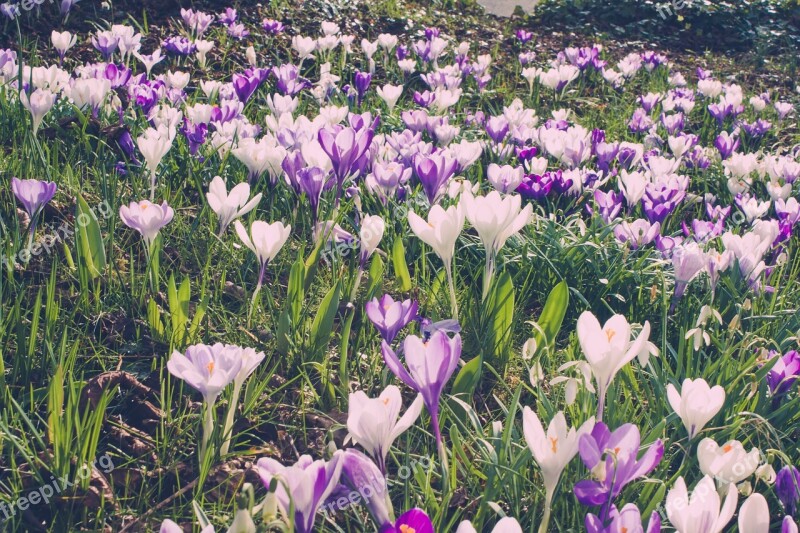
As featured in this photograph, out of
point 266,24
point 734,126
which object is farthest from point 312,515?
point 266,24

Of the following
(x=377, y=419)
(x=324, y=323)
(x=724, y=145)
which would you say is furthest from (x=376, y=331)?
(x=724, y=145)

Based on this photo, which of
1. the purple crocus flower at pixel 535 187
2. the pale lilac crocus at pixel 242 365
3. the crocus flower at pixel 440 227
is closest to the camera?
the pale lilac crocus at pixel 242 365

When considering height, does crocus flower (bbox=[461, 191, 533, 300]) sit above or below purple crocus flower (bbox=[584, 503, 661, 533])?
above

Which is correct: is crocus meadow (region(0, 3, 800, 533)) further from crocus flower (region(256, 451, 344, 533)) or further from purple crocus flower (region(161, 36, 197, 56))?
purple crocus flower (region(161, 36, 197, 56))

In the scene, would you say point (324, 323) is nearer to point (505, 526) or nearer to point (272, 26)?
point (505, 526)

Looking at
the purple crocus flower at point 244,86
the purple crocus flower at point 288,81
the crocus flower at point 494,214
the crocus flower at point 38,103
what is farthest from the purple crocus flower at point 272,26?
the crocus flower at point 494,214

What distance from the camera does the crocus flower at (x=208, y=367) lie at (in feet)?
4.38

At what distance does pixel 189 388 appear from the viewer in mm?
1749

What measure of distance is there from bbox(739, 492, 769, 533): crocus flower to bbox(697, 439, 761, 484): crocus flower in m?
0.22

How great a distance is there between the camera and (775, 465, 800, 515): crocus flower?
1.32 metres

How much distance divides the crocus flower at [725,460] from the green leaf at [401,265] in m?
1.03

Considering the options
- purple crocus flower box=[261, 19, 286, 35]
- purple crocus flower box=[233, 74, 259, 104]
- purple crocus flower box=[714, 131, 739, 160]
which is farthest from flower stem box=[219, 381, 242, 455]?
purple crocus flower box=[261, 19, 286, 35]

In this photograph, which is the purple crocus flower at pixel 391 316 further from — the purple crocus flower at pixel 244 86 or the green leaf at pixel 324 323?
the purple crocus flower at pixel 244 86

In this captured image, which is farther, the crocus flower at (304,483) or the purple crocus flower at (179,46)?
the purple crocus flower at (179,46)
